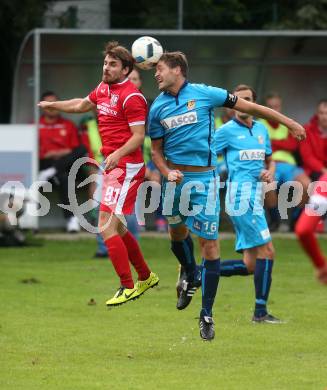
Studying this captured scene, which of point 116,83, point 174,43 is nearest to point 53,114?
→ point 174,43

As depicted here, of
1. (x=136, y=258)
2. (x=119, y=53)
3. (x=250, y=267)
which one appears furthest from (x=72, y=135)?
(x=119, y=53)

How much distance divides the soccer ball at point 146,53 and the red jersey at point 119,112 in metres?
0.29

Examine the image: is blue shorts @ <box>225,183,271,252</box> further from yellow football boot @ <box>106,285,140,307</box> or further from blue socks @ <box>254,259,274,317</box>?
yellow football boot @ <box>106,285,140,307</box>

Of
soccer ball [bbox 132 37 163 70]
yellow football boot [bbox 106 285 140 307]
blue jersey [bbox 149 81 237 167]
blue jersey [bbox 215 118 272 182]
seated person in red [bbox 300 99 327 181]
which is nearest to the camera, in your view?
blue jersey [bbox 149 81 237 167]

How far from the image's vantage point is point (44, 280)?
13.9 meters

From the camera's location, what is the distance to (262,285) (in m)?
10.7

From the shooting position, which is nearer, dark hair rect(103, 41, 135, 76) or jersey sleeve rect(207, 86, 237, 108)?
jersey sleeve rect(207, 86, 237, 108)

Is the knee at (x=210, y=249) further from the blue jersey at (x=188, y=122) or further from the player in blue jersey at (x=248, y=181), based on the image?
the player in blue jersey at (x=248, y=181)

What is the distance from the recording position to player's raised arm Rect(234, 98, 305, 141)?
9.16m

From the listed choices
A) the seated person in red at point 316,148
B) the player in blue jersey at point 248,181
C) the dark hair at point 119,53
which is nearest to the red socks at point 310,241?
the dark hair at point 119,53

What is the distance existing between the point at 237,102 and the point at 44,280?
5161 mm

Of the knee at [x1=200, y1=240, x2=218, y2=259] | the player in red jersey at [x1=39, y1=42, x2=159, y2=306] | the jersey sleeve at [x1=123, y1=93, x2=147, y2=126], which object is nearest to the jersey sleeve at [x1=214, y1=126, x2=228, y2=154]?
the player in red jersey at [x1=39, y1=42, x2=159, y2=306]

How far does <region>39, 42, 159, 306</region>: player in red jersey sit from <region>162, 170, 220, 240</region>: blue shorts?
1.90ft

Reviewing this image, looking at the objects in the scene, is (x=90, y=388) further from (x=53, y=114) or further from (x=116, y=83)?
(x=53, y=114)
